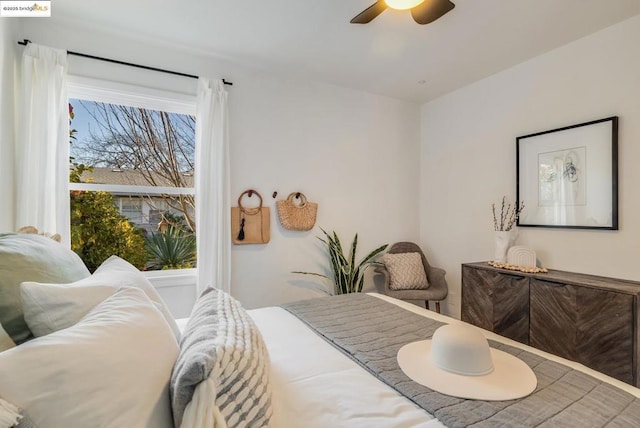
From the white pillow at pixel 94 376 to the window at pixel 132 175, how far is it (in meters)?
2.02

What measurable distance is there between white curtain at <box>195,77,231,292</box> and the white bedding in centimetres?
131

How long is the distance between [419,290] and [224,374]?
2.72 metres

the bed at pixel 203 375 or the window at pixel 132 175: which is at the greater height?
the window at pixel 132 175

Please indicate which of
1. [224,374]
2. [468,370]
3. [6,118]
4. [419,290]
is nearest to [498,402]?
[468,370]

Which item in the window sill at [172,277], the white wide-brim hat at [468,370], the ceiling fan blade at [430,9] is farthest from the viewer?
the window sill at [172,277]

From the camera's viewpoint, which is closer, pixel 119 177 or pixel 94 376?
pixel 94 376

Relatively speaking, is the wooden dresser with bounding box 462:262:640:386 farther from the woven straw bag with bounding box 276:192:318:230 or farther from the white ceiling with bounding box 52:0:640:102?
the white ceiling with bounding box 52:0:640:102

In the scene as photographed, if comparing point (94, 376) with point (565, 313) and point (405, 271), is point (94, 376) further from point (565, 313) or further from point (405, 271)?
point (405, 271)

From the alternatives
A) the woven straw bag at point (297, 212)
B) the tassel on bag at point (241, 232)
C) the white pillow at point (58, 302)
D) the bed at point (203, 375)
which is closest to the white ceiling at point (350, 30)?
the woven straw bag at point (297, 212)

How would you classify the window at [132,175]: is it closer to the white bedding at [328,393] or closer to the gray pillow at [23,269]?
the gray pillow at [23,269]

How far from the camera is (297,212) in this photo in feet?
9.75

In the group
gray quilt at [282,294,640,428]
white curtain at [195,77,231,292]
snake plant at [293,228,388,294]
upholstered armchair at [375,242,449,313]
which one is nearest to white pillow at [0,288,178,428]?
gray quilt at [282,294,640,428]

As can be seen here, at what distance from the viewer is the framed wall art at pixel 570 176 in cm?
222

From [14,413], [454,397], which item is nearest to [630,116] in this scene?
[454,397]
